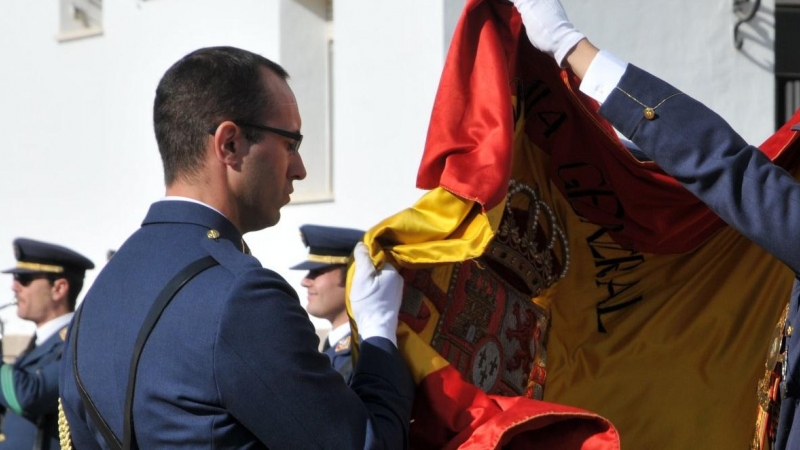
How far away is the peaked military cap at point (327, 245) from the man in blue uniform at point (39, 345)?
1112 millimetres

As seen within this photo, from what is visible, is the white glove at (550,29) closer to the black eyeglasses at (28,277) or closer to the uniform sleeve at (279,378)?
the uniform sleeve at (279,378)

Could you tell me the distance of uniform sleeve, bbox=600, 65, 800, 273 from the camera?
2.40 metres

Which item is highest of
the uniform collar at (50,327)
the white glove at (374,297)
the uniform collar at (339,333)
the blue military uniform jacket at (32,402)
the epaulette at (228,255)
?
the epaulette at (228,255)

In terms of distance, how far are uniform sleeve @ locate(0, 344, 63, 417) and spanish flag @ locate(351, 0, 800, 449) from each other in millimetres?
2766

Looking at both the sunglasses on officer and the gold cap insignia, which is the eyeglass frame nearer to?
the sunglasses on officer

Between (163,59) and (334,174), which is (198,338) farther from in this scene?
(163,59)

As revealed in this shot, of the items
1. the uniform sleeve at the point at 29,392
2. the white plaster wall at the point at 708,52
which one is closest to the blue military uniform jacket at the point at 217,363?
the uniform sleeve at the point at 29,392

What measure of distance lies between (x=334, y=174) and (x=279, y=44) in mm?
1010

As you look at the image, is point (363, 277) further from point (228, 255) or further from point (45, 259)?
point (45, 259)

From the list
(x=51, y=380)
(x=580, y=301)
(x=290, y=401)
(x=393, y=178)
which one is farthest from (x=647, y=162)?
(x=393, y=178)

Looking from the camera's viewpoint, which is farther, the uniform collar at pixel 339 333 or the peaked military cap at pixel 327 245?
the peaked military cap at pixel 327 245

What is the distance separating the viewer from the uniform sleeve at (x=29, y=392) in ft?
16.7

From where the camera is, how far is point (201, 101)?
214 centimetres

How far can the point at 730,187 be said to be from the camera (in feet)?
7.95
